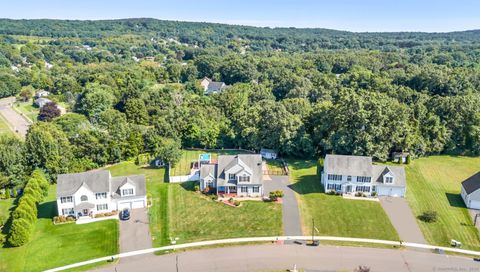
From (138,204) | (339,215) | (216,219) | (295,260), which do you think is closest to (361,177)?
(339,215)

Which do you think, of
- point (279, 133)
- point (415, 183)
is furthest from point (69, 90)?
point (415, 183)

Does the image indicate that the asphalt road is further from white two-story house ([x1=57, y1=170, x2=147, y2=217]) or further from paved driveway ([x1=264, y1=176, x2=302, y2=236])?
white two-story house ([x1=57, y1=170, x2=147, y2=217])

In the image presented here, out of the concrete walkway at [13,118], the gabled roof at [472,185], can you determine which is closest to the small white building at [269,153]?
the gabled roof at [472,185]

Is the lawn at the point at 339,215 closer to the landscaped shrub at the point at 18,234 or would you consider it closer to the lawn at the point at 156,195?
the lawn at the point at 156,195

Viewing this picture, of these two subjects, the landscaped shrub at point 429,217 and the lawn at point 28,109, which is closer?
the landscaped shrub at point 429,217

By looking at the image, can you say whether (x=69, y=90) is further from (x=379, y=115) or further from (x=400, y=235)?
(x=400, y=235)

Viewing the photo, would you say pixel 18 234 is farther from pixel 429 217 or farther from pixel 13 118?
pixel 13 118
